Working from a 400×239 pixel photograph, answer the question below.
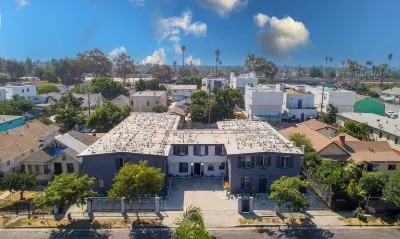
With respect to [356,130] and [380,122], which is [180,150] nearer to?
[356,130]

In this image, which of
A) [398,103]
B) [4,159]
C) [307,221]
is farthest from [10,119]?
[398,103]

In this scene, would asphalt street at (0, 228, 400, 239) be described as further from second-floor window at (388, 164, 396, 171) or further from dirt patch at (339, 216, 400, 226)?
second-floor window at (388, 164, 396, 171)

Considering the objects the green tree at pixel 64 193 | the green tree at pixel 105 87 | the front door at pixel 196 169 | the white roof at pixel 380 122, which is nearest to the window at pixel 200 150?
the front door at pixel 196 169

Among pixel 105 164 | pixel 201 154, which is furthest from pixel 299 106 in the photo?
pixel 105 164

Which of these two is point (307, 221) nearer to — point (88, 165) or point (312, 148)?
point (312, 148)

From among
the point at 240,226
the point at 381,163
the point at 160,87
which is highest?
the point at 160,87
